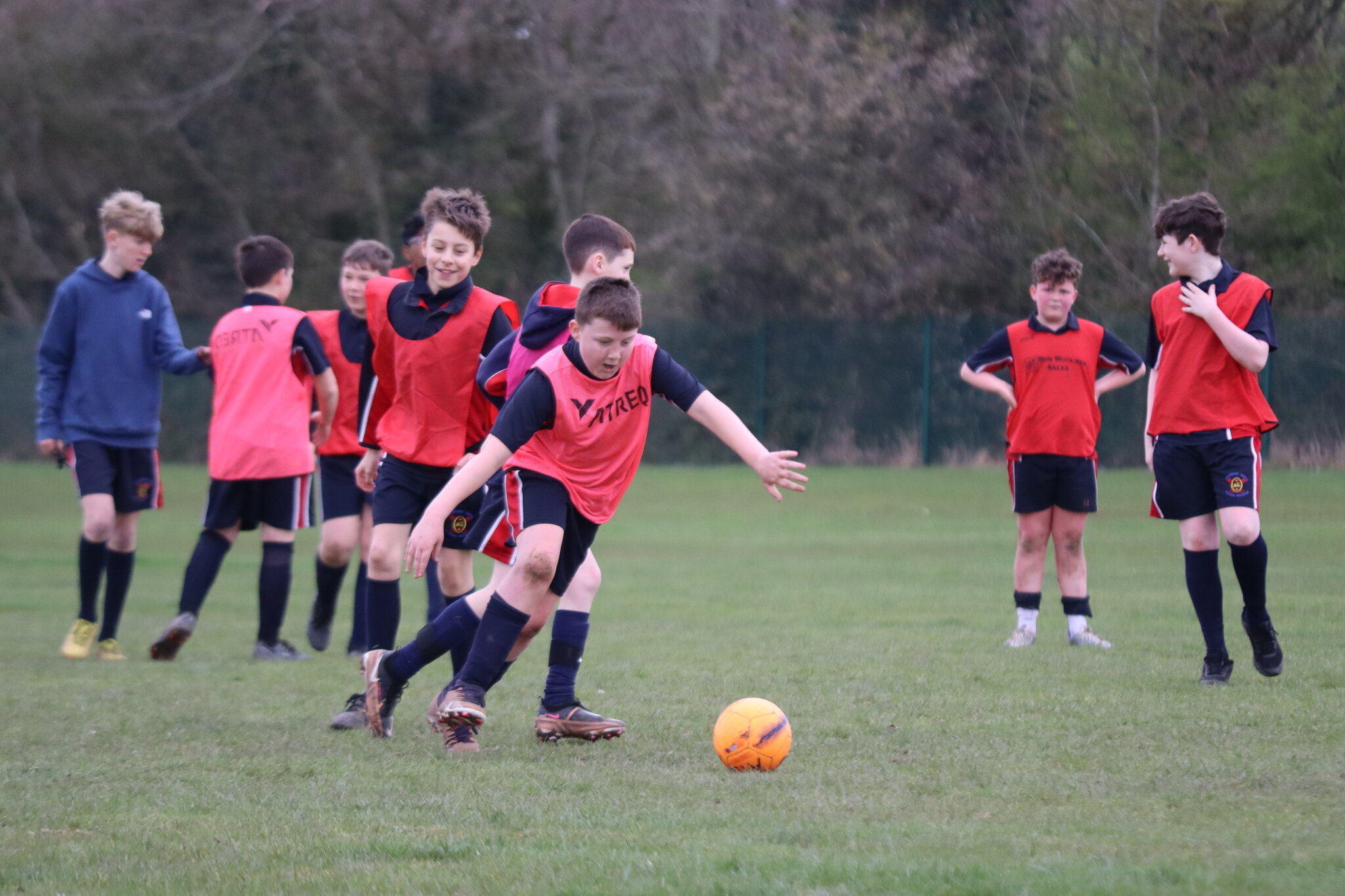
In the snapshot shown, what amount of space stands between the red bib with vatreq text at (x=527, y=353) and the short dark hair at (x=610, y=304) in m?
0.40

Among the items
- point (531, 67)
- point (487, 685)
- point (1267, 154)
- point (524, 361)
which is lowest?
point (487, 685)

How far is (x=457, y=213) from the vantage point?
18.7ft

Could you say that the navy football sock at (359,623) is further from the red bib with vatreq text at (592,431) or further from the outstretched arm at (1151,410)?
the outstretched arm at (1151,410)

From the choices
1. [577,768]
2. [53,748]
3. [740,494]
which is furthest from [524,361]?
[740,494]

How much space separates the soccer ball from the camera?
15.2 feet

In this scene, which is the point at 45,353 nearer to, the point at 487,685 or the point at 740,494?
the point at 487,685

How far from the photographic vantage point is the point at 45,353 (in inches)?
307

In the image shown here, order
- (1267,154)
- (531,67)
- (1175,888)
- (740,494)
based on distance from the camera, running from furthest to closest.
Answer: (531,67) < (1267,154) < (740,494) < (1175,888)

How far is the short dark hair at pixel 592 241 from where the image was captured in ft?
18.2

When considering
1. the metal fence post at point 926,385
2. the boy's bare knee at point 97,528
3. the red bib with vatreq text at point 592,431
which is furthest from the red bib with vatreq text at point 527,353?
the metal fence post at point 926,385

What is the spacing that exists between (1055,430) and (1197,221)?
6.63 ft

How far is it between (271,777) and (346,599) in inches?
272

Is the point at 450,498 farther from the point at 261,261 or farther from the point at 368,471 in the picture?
the point at 261,261

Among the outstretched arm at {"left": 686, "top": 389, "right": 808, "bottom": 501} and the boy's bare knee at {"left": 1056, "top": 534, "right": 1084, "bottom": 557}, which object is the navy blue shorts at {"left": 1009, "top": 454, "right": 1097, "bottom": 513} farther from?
the outstretched arm at {"left": 686, "top": 389, "right": 808, "bottom": 501}
